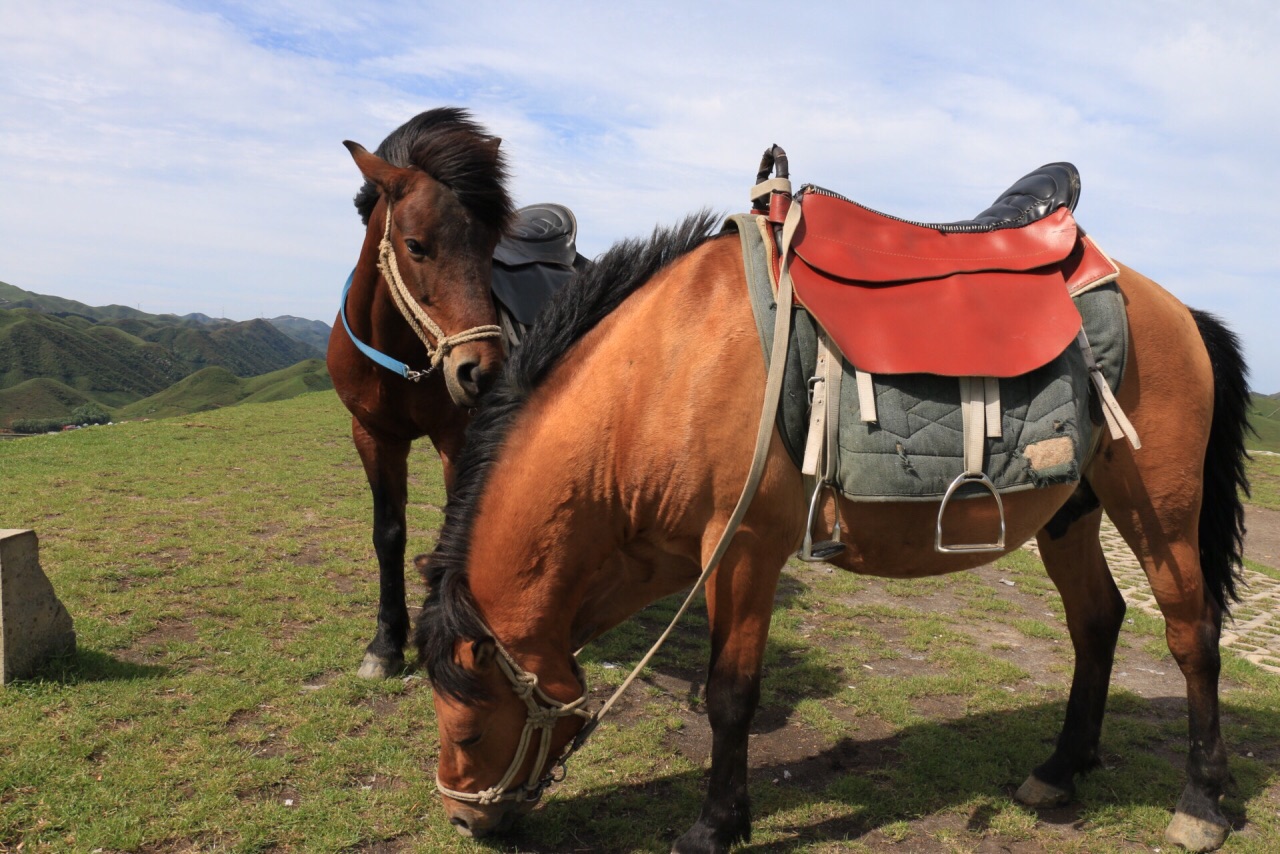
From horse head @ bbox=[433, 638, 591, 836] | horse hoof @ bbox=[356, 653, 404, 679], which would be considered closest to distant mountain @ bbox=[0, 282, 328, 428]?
horse hoof @ bbox=[356, 653, 404, 679]

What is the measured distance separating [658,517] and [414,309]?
1.65m

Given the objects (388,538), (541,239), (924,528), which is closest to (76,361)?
(388,538)

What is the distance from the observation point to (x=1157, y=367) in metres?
2.94

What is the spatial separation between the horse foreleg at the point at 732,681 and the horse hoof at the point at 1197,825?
1606 mm

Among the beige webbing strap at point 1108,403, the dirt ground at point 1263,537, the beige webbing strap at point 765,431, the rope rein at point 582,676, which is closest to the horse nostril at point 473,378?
the rope rein at point 582,676

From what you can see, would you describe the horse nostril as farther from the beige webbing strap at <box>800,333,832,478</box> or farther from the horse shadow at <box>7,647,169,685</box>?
the horse shadow at <box>7,647,169,685</box>

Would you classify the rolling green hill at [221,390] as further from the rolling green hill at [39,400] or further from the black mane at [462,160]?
the black mane at [462,160]

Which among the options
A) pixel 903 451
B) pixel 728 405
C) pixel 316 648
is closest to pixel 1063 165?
pixel 903 451

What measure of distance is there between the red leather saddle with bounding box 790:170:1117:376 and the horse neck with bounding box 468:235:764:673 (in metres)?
0.34

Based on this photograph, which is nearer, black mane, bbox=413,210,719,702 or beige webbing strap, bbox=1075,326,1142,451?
black mane, bbox=413,210,719,702

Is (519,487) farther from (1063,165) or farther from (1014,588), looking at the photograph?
(1014,588)

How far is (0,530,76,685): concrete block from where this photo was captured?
343 centimetres

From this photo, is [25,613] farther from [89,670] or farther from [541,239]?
[541,239]

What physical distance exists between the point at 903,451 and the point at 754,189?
111 centimetres
